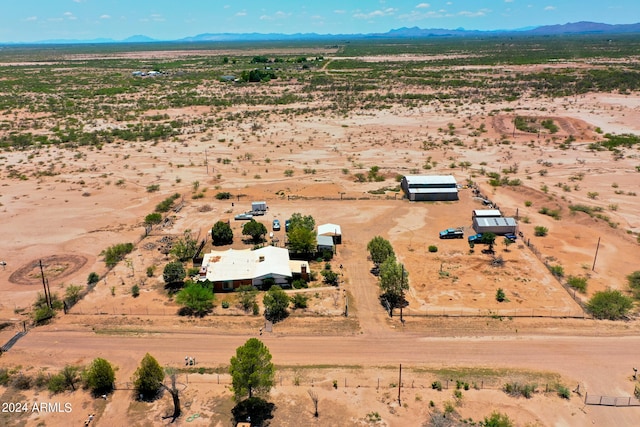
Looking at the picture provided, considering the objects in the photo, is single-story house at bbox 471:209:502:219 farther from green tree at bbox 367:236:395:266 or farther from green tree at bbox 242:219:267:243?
green tree at bbox 242:219:267:243

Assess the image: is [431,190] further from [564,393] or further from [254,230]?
[564,393]

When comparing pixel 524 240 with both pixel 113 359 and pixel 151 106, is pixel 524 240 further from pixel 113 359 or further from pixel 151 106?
pixel 151 106

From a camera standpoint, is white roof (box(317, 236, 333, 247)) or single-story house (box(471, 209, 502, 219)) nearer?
white roof (box(317, 236, 333, 247))

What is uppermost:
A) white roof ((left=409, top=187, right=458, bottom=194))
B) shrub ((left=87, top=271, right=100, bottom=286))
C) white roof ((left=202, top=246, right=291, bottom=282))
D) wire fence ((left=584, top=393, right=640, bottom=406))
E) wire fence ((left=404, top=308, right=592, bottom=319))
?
white roof ((left=409, top=187, right=458, bottom=194))

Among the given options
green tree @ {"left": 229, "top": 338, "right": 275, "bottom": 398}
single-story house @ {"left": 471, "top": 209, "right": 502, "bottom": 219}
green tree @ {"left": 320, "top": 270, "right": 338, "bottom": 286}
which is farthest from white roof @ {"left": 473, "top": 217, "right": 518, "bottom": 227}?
green tree @ {"left": 229, "top": 338, "right": 275, "bottom": 398}

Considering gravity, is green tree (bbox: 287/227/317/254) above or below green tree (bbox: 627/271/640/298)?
above

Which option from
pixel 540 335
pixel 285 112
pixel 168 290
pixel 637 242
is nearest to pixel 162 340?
pixel 168 290

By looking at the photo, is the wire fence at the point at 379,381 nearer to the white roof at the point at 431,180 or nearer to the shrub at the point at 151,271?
the shrub at the point at 151,271
